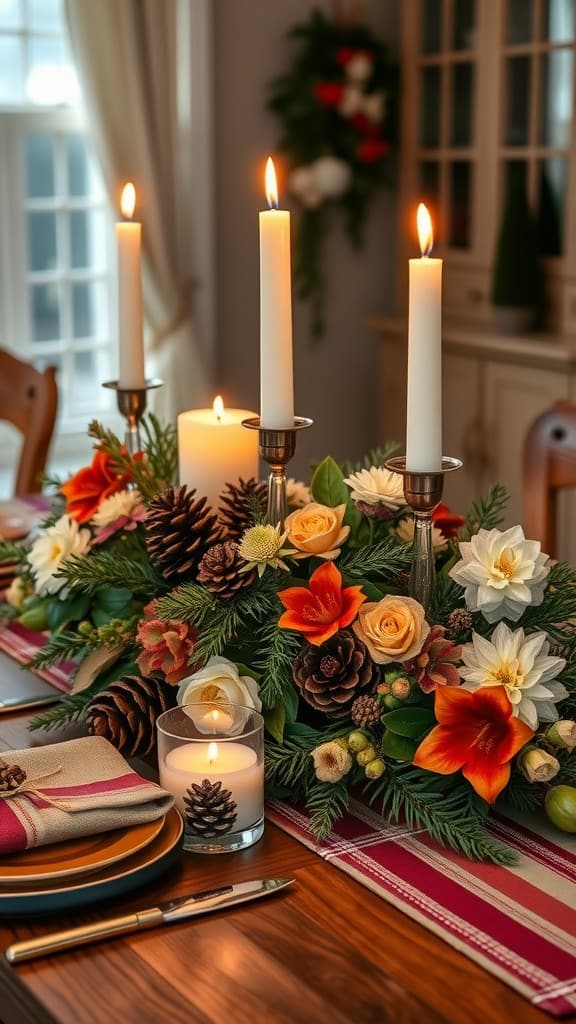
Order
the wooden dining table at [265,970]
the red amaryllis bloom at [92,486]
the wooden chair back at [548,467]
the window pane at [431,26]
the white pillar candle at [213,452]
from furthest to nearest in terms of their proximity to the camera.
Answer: the window pane at [431,26] < the wooden chair back at [548,467] < the red amaryllis bloom at [92,486] < the white pillar candle at [213,452] < the wooden dining table at [265,970]

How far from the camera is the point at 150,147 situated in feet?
11.3

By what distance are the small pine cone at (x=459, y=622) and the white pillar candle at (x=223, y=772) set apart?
0.19m

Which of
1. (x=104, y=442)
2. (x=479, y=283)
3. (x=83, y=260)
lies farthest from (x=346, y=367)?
(x=104, y=442)

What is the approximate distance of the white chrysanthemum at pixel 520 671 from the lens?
38.9 inches

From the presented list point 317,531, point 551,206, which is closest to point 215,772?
point 317,531

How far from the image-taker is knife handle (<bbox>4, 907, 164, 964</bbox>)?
2.73 ft

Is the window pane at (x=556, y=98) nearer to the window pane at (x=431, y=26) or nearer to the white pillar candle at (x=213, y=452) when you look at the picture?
the window pane at (x=431, y=26)

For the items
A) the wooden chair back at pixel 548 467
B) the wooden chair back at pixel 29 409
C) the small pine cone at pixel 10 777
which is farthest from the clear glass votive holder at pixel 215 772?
the wooden chair back at pixel 29 409

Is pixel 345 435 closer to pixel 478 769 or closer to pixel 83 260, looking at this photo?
pixel 83 260

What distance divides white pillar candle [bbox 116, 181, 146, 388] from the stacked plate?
2.08ft

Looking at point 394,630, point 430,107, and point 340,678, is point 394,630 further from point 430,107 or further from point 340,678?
point 430,107

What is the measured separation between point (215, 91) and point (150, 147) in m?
0.28

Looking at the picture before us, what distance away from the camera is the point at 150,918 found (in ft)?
2.86

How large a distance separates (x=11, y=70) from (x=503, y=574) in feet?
9.16
